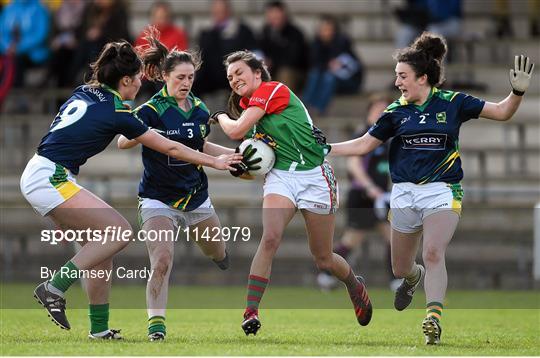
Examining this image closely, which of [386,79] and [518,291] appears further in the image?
[386,79]

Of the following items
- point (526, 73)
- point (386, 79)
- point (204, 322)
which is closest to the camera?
point (526, 73)

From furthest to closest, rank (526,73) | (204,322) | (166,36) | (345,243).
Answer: (166,36) < (345,243) < (204,322) < (526,73)

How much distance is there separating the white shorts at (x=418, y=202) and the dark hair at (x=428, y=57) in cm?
82

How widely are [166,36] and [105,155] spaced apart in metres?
2.06

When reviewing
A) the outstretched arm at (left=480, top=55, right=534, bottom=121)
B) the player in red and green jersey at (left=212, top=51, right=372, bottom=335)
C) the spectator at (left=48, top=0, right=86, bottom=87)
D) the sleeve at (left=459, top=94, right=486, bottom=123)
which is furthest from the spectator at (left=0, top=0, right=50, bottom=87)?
the outstretched arm at (left=480, top=55, right=534, bottom=121)

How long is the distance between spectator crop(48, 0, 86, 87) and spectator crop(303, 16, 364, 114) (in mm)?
3615

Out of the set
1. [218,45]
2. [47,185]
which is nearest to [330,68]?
[218,45]

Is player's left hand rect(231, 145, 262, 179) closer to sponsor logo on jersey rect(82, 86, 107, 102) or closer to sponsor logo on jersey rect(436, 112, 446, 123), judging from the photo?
sponsor logo on jersey rect(82, 86, 107, 102)

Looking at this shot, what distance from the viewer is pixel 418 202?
32.8 feet

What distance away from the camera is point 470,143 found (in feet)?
63.8

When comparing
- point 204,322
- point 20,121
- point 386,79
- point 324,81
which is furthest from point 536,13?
point 204,322

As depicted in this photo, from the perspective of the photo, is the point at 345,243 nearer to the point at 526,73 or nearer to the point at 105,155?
the point at 105,155

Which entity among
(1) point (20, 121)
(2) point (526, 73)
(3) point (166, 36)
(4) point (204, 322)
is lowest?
(4) point (204, 322)

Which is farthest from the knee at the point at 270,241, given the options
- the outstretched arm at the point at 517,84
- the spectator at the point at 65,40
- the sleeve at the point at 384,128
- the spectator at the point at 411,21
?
the spectator at the point at 65,40
